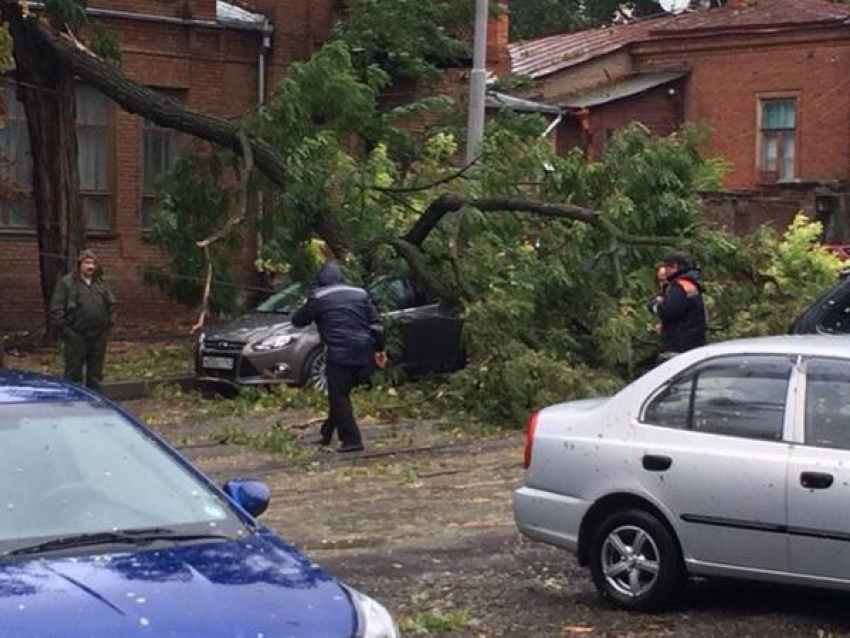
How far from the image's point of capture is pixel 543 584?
991 cm

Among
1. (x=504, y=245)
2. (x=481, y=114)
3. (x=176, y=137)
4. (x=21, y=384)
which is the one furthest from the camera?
(x=176, y=137)

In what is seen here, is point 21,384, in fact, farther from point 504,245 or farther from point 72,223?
point 72,223

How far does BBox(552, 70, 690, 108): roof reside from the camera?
4116 centimetres

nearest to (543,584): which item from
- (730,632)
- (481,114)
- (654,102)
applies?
(730,632)

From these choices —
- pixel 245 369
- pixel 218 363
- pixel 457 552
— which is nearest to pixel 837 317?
pixel 457 552

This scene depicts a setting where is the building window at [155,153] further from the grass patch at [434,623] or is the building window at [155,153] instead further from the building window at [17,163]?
the grass patch at [434,623]

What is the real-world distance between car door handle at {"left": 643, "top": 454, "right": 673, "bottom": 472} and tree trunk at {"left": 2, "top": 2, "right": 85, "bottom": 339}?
14.9 m

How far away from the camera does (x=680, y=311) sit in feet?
50.5

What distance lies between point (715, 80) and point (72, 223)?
949 inches

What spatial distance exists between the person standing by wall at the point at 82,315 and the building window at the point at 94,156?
9433 millimetres

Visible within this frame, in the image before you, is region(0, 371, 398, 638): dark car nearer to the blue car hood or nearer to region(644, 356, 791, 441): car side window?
the blue car hood

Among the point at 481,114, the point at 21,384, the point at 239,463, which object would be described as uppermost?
the point at 481,114

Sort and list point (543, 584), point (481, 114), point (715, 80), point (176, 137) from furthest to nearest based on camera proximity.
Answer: point (715, 80)
point (176, 137)
point (481, 114)
point (543, 584)

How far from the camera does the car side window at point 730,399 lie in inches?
341
